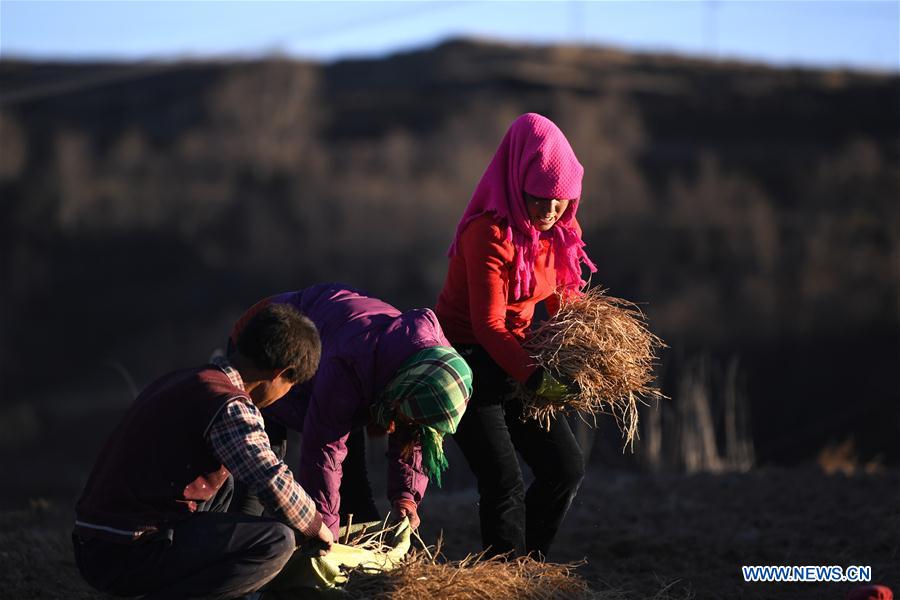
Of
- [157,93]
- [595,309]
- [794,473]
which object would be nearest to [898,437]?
[794,473]

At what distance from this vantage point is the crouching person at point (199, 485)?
3.50 meters

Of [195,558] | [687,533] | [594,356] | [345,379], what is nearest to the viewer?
[195,558]

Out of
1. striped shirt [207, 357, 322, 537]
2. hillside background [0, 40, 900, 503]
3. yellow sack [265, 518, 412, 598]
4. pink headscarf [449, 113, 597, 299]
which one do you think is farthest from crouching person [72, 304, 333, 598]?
hillside background [0, 40, 900, 503]

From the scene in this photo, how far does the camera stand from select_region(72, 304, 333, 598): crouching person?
3500 millimetres

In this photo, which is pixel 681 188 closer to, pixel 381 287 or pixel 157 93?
pixel 381 287

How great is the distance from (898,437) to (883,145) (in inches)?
766

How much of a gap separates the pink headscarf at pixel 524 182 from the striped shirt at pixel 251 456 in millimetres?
1376

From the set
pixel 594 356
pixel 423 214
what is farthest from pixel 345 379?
pixel 423 214

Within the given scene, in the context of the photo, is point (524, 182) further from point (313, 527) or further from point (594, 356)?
point (313, 527)

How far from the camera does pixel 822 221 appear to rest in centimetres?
2589

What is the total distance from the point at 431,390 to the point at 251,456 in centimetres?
71

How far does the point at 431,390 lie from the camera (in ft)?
12.8

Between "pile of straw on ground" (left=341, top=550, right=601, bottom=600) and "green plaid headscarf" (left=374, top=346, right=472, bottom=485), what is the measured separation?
1.83 feet

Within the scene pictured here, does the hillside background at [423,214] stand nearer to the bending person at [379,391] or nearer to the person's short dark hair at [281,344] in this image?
the bending person at [379,391]
